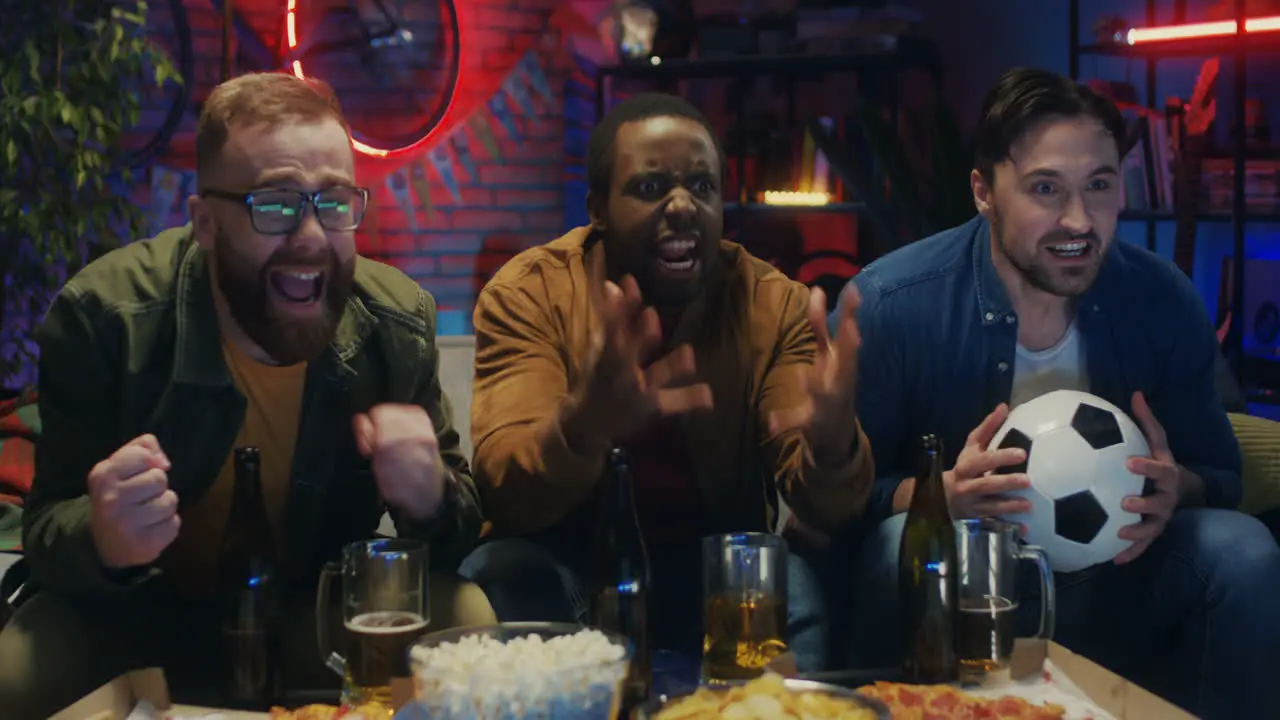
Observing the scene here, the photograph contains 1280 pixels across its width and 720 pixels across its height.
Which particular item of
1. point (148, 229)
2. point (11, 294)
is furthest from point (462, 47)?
point (11, 294)

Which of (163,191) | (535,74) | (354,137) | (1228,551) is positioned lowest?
(1228,551)

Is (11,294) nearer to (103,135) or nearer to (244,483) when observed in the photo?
(103,135)

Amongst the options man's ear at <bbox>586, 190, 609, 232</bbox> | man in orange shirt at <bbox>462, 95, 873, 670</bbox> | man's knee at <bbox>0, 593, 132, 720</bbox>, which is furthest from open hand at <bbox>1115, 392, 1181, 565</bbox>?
man's knee at <bbox>0, 593, 132, 720</bbox>

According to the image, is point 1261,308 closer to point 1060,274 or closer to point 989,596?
point 1060,274

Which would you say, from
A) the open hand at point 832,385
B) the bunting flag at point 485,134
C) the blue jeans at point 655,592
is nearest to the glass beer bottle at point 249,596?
the blue jeans at point 655,592

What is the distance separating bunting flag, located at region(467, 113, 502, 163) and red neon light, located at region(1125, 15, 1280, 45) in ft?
7.83

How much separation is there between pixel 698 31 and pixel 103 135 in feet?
7.06

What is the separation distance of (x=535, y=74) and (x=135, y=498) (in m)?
4.10

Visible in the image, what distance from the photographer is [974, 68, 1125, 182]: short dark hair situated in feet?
7.52

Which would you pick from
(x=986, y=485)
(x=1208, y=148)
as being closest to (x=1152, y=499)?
(x=986, y=485)

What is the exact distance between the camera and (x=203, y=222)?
1.93 metres

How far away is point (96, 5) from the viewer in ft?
14.0

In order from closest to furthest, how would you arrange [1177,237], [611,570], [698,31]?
[611,570] → [1177,237] → [698,31]

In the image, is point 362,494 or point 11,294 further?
point 11,294
